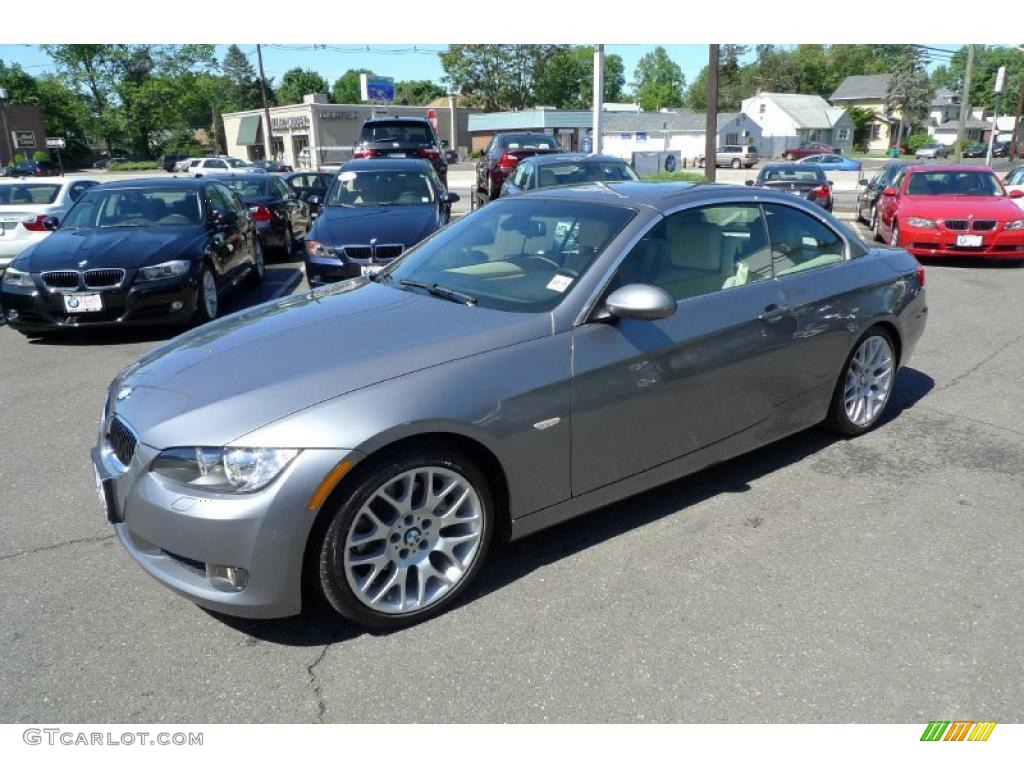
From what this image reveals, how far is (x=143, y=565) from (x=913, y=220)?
11.9 m

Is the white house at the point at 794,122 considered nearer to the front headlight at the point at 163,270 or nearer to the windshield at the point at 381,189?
the windshield at the point at 381,189

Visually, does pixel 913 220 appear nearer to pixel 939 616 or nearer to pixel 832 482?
pixel 832 482

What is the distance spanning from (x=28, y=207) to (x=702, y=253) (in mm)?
11478

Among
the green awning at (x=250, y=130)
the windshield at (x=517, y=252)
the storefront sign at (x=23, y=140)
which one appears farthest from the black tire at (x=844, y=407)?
the storefront sign at (x=23, y=140)

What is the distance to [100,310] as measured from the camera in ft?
23.6

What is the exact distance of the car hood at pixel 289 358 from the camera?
273 cm

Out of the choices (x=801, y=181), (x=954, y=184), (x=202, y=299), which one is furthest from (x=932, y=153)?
(x=202, y=299)

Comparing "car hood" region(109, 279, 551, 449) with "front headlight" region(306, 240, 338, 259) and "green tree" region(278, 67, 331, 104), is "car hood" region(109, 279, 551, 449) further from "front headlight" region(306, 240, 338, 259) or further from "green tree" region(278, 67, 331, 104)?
"green tree" region(278, 67, 331, 104)

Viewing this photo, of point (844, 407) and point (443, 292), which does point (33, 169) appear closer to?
point (443, 292)

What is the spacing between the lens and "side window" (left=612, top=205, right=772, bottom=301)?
3.59 m

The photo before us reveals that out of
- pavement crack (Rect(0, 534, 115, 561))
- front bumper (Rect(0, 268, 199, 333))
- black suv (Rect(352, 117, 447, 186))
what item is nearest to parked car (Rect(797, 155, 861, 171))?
black suv (Rect(352, 117, 447, 186))

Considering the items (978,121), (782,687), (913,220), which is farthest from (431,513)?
(978,121)

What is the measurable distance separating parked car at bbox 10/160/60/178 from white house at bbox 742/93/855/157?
6390 cm

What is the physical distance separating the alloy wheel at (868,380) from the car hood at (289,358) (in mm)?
2386
